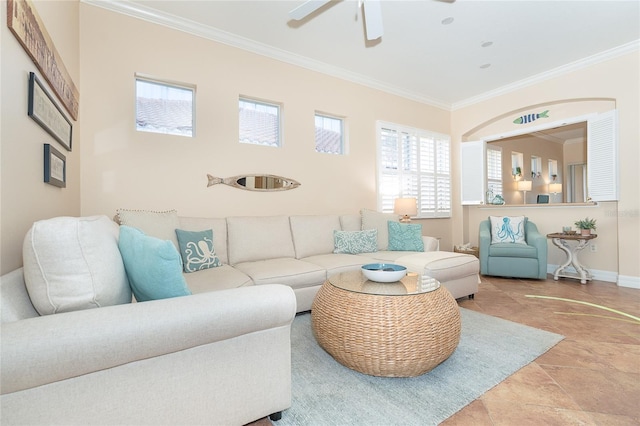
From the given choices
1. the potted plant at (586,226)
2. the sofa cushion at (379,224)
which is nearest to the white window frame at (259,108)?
the sofa cushion at (379,224)

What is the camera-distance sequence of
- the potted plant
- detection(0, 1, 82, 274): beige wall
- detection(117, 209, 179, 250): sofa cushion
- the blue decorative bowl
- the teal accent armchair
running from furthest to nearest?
the teal accent armchair → the potted plant → detection(117, 209, 179, 250): sofa cushion → the blue decorative bowl → detection(0, 1, 82, 274): beige wall

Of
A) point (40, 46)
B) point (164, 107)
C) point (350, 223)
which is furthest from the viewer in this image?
point (350, 223)

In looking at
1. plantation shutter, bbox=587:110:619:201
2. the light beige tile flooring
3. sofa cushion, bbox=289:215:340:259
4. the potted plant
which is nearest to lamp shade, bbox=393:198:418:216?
sofa cushion, bbox=289:215:340:259

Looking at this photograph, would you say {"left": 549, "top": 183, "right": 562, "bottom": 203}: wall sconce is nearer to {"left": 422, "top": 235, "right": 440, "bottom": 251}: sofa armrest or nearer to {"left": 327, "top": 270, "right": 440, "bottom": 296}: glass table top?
{"left": 422, "top": 235, "right": 440, "bottom": 251}: sofa armrest

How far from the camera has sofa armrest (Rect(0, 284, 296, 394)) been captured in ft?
2.82

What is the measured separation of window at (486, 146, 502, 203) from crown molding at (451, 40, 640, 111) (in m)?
1.15

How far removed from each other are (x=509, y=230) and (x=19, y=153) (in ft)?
17.5

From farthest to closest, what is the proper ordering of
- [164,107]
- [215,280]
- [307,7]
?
1. [164,107]
2. [307,7]
3. [215,280]

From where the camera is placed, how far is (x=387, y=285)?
6.66ft

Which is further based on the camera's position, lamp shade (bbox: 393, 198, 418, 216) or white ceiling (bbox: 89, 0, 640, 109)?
lamp shade (bbox: 393, 198, 418, 216)

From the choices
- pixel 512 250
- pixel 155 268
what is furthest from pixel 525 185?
pixel 155 268

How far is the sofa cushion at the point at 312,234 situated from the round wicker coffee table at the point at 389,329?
158cm

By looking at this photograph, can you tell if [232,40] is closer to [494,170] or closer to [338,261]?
[338,261]

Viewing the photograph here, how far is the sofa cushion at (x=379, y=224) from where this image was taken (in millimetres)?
3961
